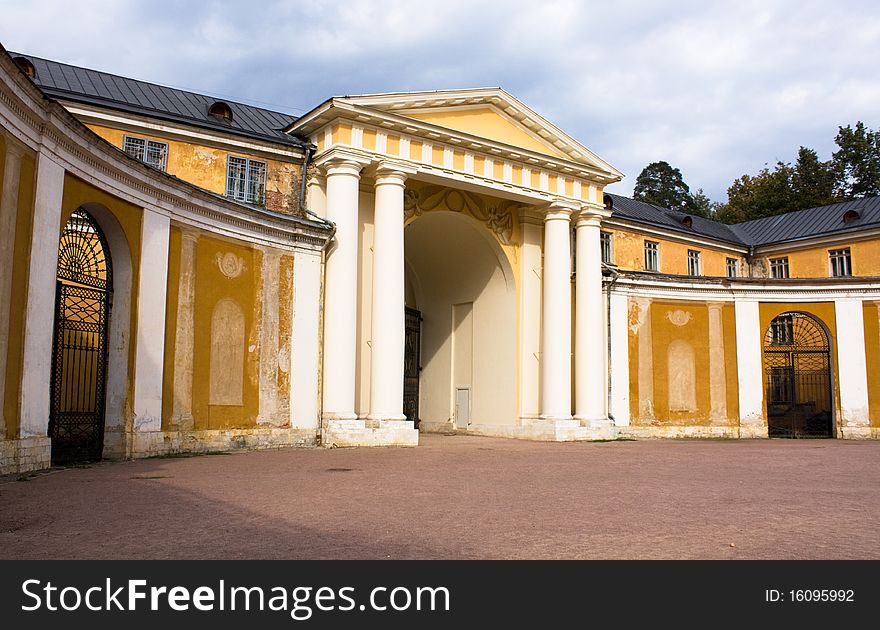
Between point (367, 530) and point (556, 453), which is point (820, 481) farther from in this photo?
point (367, 530)

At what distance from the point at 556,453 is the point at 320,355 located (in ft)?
19.4

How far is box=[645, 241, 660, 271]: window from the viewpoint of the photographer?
108ft

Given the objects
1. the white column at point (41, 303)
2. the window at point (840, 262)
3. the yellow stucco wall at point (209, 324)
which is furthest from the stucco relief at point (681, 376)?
the white column at point (41, 303)

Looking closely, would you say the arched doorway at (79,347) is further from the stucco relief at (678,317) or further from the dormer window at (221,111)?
the stucco relief at (678,317)

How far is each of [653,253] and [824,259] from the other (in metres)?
7.70

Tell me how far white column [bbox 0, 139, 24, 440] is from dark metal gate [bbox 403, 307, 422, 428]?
16.3 meters

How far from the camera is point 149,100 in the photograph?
21703mm

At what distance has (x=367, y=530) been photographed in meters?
6.96

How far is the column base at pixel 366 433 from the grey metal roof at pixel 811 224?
23.4m

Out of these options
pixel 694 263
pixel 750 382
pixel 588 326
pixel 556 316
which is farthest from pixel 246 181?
pixel 694 263

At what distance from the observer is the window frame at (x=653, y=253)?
3293 cm

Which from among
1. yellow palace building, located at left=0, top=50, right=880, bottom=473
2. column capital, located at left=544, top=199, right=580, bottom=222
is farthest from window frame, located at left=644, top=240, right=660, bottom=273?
column capital, located at left=544, top=199, right=580, bottom=222

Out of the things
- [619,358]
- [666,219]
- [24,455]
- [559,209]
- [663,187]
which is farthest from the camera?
[663,187]

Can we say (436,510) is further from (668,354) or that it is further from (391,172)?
(668,354)
